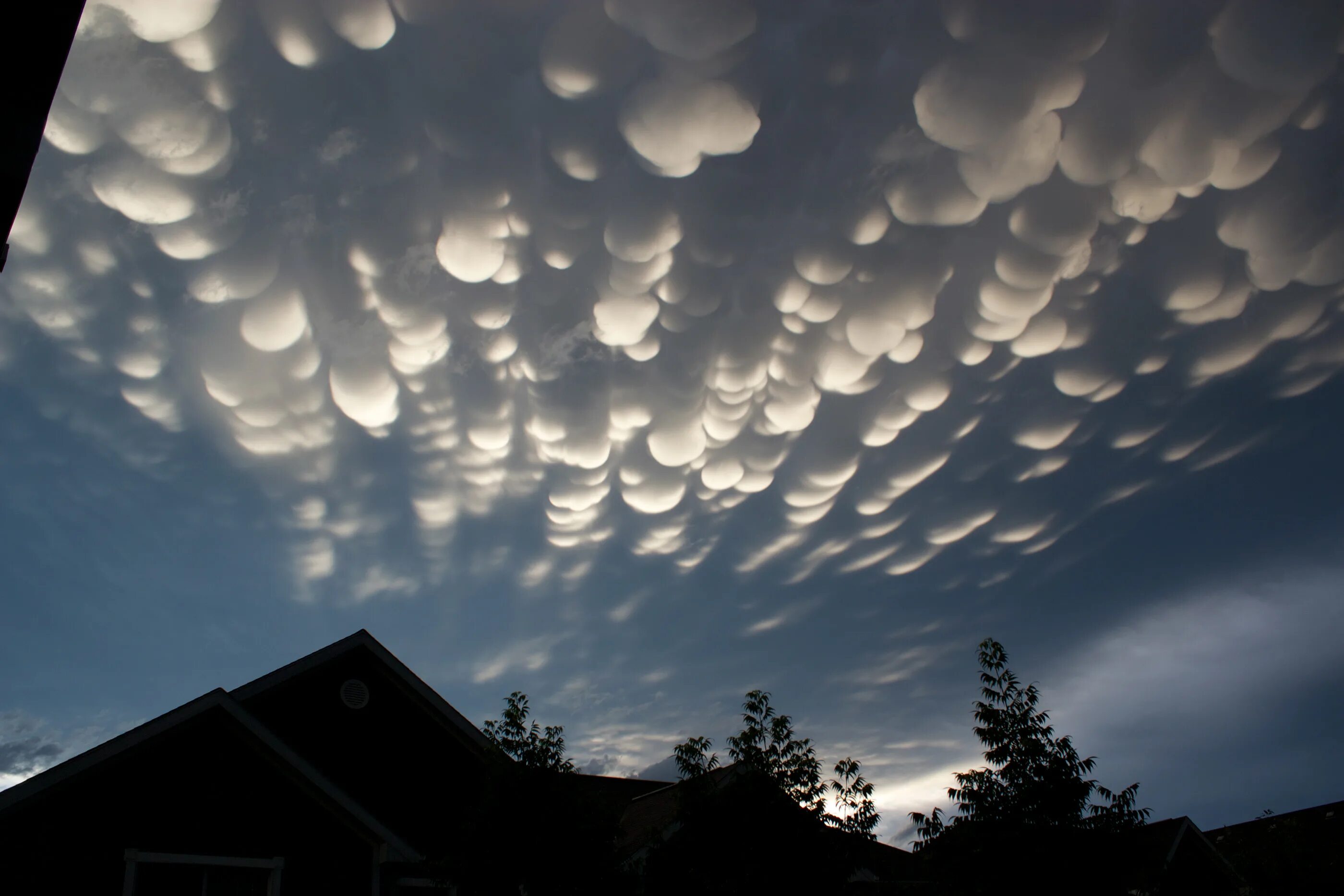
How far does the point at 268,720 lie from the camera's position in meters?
17.9

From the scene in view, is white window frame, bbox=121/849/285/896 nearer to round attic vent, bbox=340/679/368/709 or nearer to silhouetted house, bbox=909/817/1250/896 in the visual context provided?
round attic vent, bbox=340/679/368/709

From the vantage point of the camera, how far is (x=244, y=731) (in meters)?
14.2

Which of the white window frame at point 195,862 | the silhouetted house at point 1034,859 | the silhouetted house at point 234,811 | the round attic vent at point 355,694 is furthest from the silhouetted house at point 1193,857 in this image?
the white window frame at point 195,862

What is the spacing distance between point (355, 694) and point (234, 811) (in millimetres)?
5537

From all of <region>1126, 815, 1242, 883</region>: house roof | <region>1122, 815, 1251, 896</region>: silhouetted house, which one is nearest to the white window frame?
<region>1122, 815, 1251, 896</region>: silhouetted house

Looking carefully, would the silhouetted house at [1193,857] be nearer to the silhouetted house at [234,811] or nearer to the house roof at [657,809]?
the house roof at [657,809]

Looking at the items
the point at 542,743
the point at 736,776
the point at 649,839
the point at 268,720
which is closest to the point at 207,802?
the point at 268,720

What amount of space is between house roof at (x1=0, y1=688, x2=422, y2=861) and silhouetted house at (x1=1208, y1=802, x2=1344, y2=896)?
24.8 m

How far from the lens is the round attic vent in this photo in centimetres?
1930

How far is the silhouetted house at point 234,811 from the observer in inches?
490

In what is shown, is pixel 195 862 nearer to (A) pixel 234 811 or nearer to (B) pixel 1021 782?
(A) pixel 234 811

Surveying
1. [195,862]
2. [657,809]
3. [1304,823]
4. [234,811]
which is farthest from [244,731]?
[1304,823]

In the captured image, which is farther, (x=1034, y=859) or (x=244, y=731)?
(x=244, y=731)

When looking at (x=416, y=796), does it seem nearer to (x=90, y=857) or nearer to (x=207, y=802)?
(x=207, y=802)
